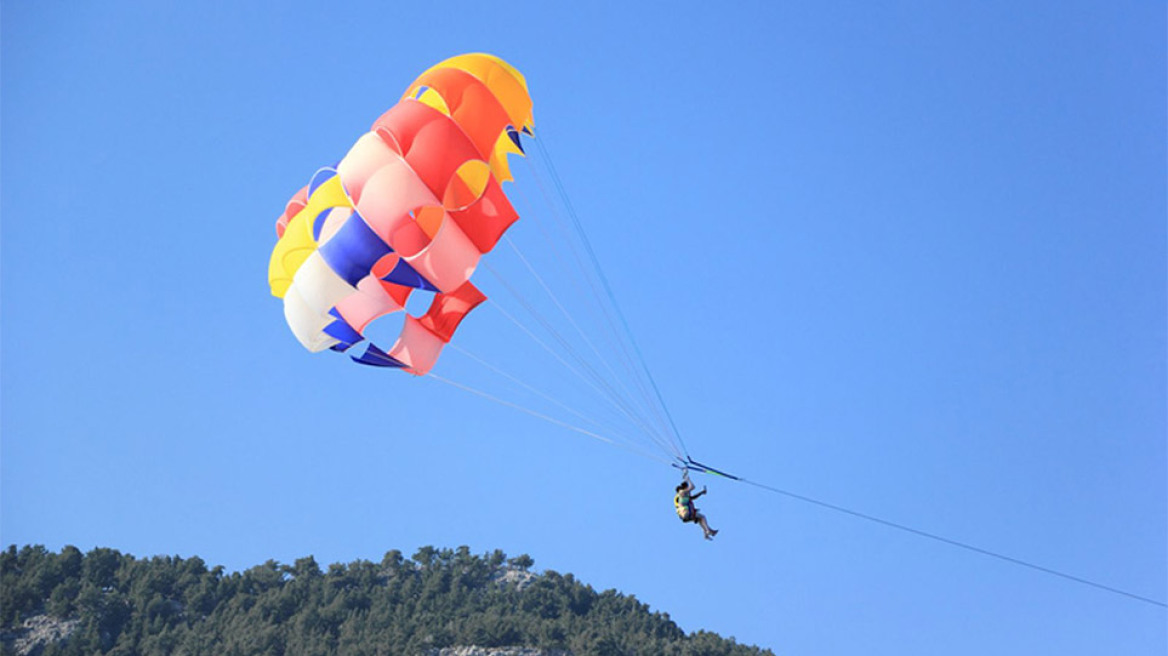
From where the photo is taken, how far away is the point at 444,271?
24.3m

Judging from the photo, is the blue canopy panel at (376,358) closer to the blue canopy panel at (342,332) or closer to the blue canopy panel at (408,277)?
the blue canopy panel at (342,332)

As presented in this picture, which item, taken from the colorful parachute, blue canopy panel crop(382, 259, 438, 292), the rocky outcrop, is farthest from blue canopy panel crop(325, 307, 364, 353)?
the rocky outcrop

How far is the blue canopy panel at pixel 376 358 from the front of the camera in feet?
85.5

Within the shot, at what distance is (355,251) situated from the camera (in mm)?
24359

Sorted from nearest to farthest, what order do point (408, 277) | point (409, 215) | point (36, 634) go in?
1. point (409, 215)
2. point (408, 277)
3. point (36, 634)

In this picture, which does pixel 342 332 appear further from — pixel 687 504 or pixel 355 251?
pixel 687 504

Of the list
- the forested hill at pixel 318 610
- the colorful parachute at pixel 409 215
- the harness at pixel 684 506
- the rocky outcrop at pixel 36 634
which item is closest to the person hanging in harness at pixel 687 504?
the harness at pixel 684 506

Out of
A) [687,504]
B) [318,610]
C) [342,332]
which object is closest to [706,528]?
[687,504]

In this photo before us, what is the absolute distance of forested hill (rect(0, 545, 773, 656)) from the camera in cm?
4456

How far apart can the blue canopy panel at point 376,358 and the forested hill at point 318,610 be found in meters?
19.3

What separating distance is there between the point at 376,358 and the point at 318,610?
23133mm

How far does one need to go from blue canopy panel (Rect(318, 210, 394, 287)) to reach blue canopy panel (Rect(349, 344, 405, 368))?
1.99m

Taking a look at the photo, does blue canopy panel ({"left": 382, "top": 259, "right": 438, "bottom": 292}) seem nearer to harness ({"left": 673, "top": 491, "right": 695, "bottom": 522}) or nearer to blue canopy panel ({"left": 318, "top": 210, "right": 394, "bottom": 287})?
blue canopy panel ({"left": 318, "top": 210, "right": 394, "bottom": 287})

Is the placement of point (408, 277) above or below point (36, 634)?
above
